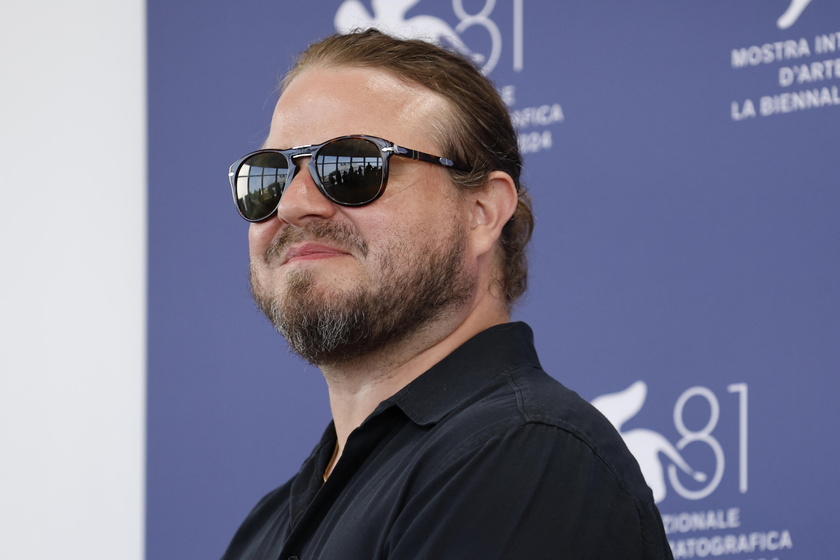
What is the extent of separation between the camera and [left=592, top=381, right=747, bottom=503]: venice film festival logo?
240 cm

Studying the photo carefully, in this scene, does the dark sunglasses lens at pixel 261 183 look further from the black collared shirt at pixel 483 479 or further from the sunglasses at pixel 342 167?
the black collared shirt at pixel 483 479

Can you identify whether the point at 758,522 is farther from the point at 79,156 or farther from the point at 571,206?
the point at 79,156

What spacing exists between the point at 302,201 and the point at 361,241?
11 centimetres

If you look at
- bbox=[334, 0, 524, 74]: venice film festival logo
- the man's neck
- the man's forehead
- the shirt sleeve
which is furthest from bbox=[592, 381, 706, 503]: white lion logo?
the shirt sleeve

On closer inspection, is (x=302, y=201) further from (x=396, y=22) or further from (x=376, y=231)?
(x=396, y=22)

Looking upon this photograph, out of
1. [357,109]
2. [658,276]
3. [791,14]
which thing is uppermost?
[791,14]

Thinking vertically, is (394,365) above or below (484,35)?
below

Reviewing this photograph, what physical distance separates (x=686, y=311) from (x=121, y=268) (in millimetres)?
1715

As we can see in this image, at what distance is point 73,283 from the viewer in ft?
10.8

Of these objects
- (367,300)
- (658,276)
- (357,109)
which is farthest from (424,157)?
(658,276)

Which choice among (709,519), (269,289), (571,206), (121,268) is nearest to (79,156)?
(121,268)

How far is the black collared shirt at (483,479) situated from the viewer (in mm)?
1109

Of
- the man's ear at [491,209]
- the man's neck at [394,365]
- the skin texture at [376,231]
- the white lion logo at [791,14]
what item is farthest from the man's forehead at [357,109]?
the white lion logo at [791,14]

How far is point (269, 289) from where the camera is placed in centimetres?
165
